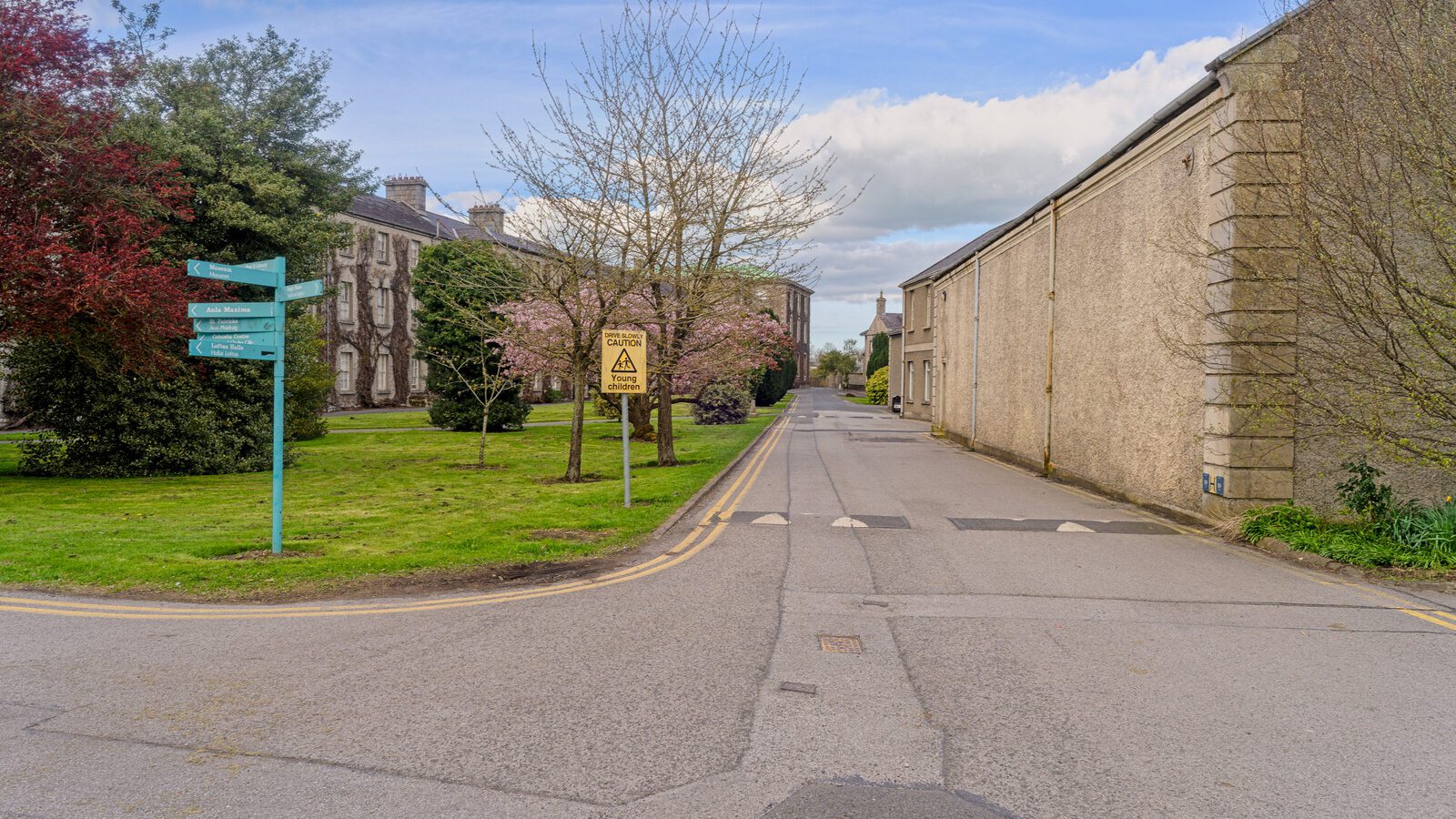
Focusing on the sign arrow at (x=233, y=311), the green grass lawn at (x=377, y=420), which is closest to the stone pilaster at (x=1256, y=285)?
the sign arrow at (x=233, y=311)

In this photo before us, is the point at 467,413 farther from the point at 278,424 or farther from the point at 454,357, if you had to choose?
the point at 278,424

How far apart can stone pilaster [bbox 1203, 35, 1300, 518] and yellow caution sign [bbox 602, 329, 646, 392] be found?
301 inches

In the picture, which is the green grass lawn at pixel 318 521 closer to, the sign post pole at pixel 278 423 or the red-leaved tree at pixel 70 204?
the sign post pole at pixel 278 423

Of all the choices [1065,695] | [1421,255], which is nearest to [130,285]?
[1065,695]

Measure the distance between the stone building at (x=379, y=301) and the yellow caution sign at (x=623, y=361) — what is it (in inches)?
1290

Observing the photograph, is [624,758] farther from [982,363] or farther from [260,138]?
[982,363]

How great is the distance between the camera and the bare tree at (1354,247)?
8469 mm

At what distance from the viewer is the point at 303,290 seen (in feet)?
27.7

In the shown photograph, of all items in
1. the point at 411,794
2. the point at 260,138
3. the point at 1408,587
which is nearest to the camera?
the point at 411,794

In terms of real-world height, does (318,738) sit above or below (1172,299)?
below

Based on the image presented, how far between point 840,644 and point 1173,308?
28.4 ft

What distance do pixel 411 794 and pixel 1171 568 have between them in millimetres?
7671

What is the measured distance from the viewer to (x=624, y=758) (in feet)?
13.1

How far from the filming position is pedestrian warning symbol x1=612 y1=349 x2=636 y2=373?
41.5ft
